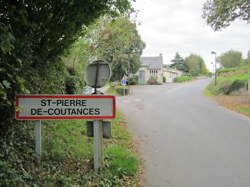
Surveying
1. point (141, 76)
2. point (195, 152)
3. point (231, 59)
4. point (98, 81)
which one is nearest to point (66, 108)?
point (98, 81)

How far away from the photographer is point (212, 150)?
574 cm

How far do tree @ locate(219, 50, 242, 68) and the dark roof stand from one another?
27.2 metres

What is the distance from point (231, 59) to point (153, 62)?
31.1 meters

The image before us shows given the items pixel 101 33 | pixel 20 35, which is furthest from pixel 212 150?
pixel 101 33

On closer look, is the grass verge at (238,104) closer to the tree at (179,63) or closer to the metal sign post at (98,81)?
the metal sign post at (98,81)

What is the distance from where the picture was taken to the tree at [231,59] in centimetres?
6662

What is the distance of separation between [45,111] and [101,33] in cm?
1137

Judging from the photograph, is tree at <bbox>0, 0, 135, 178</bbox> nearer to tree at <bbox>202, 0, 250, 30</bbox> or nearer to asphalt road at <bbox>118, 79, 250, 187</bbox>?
asphalt road at <bbox>118, 79, 250, 187</bbox>

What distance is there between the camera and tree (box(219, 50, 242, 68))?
6662 centimetres

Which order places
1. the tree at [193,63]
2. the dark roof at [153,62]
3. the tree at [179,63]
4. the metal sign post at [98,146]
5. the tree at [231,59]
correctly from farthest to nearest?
1. the tree at [193,63]
2. the tree at [179,63]
3. the tree at [231,59]
4. the dark roof at [153,62]
5. the metal sign post at [98,146]

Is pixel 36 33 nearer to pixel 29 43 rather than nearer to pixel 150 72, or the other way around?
pixel 29 43

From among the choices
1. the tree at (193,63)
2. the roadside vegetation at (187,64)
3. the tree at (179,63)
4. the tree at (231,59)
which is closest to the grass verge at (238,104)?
the tree at (231,59)

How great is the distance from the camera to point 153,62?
5322cm

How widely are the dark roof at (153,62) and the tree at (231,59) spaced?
2717cm
